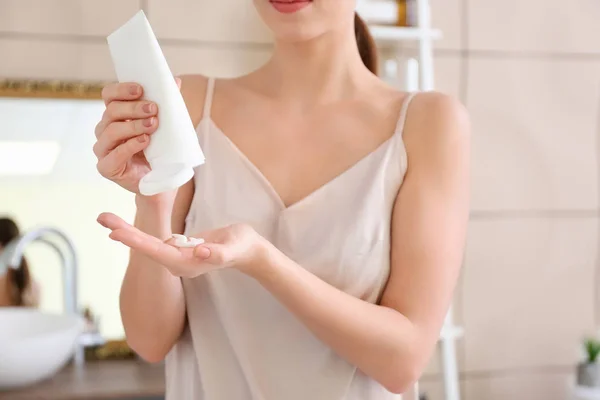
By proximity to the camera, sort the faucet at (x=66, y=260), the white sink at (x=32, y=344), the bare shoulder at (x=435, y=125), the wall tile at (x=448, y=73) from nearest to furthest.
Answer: the bare shoulder at (x=435, y=125), the white sink at (x=32, y=344), the faucet at (x=66, y=260), the wall tile at (x=448, y=73)

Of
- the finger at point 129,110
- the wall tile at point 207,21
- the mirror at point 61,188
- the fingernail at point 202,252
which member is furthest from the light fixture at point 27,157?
the fingernail at point 202,252

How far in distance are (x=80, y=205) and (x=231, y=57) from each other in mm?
494

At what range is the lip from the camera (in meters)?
0.64

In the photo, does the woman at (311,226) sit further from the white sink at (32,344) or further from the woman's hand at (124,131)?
the white sink at (32,344)

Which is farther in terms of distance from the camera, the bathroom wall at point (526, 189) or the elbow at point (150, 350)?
the bathroom wall at point (526, 189)

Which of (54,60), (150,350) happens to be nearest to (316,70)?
(150,350)

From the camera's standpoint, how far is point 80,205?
149 centimetres

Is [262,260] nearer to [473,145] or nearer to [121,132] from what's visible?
[121,132]

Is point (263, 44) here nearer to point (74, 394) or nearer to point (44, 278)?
point (44, 278)

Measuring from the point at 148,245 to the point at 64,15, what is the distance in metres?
1.14

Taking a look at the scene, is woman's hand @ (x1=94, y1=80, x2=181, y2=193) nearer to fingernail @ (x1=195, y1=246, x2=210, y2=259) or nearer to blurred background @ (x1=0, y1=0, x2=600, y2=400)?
fingernail @ (x1=195, y1=246, x2=210, y2=259)

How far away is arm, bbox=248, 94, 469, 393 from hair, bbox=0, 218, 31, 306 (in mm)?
1041

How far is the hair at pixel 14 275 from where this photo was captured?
1.44 m

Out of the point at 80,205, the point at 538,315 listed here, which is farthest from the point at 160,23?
the point at 538,315
